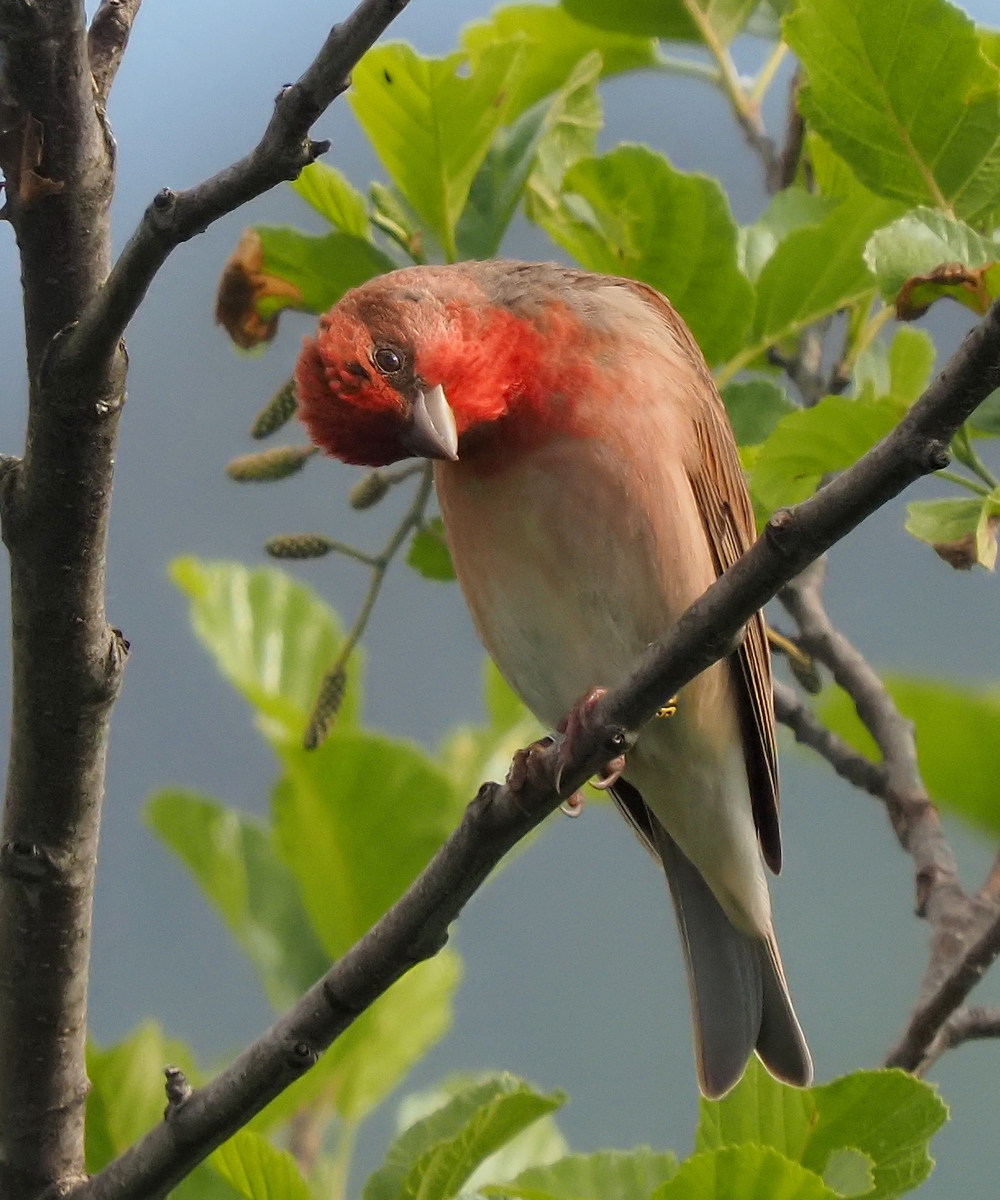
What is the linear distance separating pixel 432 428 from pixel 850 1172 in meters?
1.09

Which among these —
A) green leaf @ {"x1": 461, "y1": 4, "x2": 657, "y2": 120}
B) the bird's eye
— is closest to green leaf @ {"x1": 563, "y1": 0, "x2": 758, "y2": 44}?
green leaf @ {"x1": 461, "y1": 4, "x2": 657, "y2": 120}

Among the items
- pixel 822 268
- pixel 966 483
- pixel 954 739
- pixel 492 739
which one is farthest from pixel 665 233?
pixel 492 739

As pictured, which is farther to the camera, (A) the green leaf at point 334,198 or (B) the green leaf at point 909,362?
(B) the green leaf at point 909,362

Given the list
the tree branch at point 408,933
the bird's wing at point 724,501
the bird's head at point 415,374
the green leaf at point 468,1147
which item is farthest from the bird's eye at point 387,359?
the green leaf at point 468,1147

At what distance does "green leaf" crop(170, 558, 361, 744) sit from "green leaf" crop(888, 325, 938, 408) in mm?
1097

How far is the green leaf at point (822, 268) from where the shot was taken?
2580mm

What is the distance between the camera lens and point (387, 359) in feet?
7.39

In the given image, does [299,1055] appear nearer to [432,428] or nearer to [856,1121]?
[856,1121]

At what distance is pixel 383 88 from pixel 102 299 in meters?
1.11

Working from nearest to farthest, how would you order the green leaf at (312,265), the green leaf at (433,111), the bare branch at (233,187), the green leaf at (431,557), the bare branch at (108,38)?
1. the bare branch at (233,187)
2. the bare branch at (108,38)
3. the green leaf at (433,111)
4. the green leaf at (312,265)
5. the green leaf at (431,557)

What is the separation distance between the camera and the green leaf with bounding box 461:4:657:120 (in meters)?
2.98

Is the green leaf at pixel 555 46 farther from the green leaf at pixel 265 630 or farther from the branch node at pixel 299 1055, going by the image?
the branch node at pixel 299 1055

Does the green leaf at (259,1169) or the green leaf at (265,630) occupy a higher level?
the green leaf at (265,630)

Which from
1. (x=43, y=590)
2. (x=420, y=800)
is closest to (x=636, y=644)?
(x=420, y=800)
